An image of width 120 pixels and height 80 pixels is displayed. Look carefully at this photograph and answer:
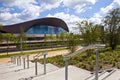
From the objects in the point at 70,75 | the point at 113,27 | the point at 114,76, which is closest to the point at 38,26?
the point at 113,27

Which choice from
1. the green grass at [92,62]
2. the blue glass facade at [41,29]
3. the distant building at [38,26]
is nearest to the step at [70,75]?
the green grass at [92,62]

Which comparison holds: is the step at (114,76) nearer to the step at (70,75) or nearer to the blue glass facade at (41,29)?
the step at (70,75)

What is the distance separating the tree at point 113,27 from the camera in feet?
75.2

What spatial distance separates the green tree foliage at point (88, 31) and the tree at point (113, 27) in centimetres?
526

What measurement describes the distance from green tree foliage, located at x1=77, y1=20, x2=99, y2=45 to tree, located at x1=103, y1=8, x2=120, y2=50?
5264mm

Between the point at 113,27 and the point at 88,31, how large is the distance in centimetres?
638

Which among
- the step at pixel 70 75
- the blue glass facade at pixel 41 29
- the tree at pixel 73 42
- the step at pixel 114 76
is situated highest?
the blue glass facade at pixel 41 29

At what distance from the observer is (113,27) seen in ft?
75.6

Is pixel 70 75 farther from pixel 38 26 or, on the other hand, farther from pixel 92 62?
pixel 38 26

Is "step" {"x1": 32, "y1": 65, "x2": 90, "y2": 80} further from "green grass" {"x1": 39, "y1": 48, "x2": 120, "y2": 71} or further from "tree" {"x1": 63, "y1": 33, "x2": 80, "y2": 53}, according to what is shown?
"tree" {"x1": 63, "y1": 33, "x2": 80, "y2": 53}

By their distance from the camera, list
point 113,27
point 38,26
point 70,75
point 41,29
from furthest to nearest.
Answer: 1. point 41,29
2. point 38,26
3. point 113,27
4. point 70,75

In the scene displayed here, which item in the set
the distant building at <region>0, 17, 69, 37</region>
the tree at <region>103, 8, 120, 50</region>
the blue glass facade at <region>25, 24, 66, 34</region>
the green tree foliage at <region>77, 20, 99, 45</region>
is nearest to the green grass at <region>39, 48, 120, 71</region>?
the green tree foliage at <region>77, 20, 99, 45</region>

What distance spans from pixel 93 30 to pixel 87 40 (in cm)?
126

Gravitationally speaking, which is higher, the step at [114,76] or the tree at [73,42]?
the tree at [73,42]
